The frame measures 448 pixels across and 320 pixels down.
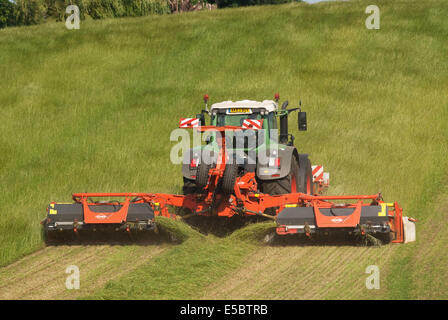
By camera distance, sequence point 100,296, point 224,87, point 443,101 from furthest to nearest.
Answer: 1. point 224,87
2. point 443,101
3. point 100,296

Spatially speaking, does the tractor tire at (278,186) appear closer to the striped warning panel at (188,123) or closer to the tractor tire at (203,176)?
the tractor tire at (203,176)

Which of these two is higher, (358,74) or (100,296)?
(358,74)

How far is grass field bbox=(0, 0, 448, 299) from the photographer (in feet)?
28.0

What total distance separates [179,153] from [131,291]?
10.1m

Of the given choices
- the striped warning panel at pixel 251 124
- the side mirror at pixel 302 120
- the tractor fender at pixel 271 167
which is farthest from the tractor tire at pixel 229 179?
the side mirror at pixel 302 120

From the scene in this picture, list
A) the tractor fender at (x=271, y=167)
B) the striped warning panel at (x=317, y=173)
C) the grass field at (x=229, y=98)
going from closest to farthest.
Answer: the grass field at (x=229, y=98)
the tractor fender at (x=271, y=167)
the striped warning panel at (x=317, y=173)

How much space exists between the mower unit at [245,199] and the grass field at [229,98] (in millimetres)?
363

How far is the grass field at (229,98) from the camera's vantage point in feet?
28.0

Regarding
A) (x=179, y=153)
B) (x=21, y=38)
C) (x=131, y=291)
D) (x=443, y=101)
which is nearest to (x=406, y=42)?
(x=443, y=101)

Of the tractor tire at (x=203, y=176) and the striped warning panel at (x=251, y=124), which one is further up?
the striped warning panel at (x=251, y=124)

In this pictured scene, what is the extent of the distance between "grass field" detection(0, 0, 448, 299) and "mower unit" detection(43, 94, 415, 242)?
1.19 ft

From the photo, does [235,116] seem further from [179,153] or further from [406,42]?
[406,42]

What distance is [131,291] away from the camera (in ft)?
25.6

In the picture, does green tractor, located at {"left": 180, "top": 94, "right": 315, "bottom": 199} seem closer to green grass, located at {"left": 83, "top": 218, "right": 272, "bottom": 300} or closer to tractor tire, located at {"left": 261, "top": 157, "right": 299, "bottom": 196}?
tractor tire, located at {"left": 261, "top": 157, "right": 299, "bottom": 196}
